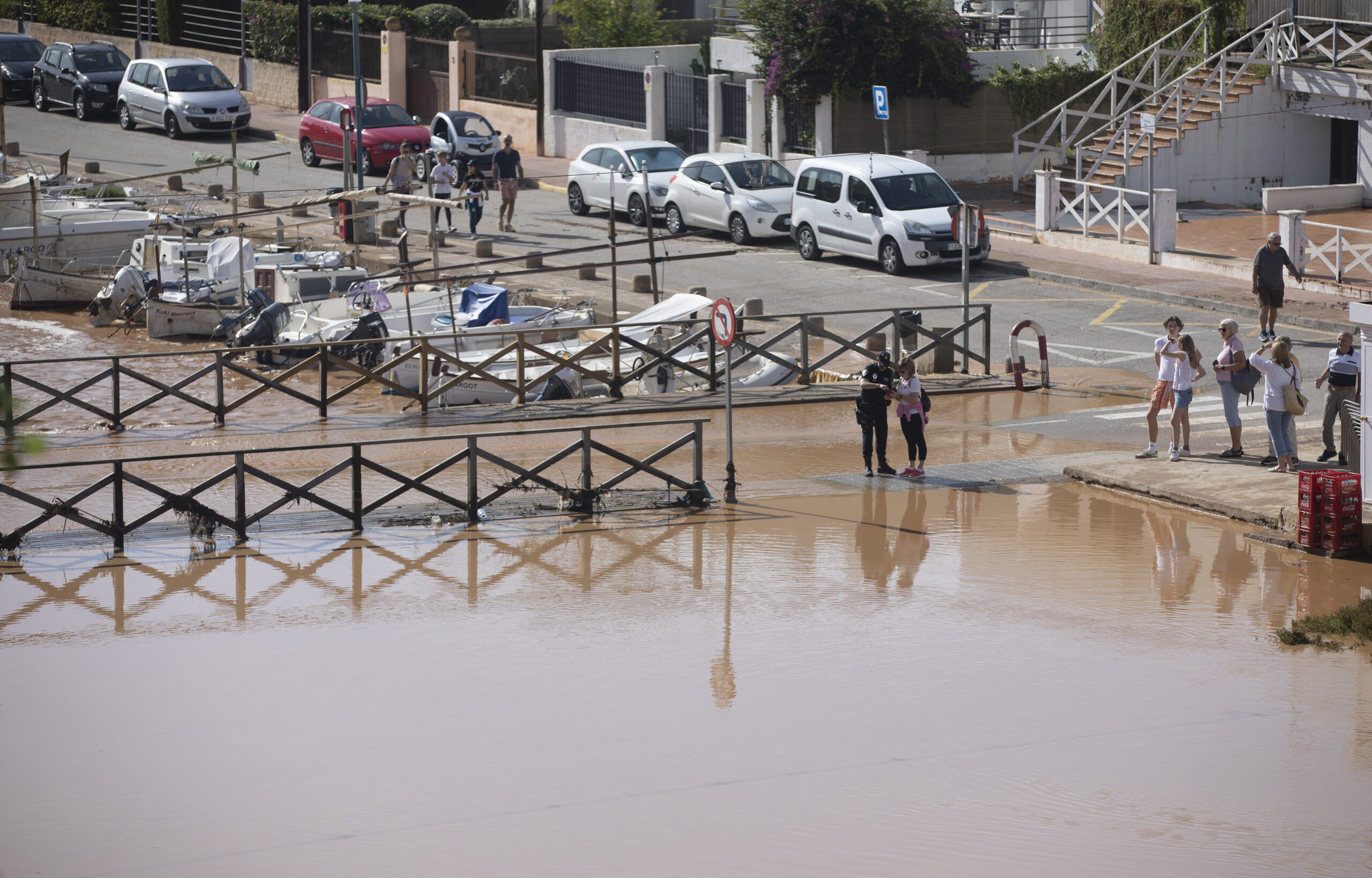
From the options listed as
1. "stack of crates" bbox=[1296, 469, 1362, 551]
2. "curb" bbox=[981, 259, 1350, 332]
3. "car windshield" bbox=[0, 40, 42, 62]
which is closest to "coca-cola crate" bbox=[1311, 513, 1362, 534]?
"stack of crates" bbox=[1296, 469, 1362, 551]

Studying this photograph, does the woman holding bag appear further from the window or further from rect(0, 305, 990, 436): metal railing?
the window

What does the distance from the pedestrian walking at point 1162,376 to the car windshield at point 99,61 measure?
33.6 metres

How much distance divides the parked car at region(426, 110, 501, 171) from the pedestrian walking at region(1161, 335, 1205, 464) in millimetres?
21264

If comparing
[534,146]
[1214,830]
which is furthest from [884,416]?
[534,146]

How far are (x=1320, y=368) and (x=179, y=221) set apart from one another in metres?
17.3

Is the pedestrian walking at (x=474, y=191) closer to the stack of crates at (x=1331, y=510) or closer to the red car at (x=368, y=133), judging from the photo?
the red car at (x=368, y=133)

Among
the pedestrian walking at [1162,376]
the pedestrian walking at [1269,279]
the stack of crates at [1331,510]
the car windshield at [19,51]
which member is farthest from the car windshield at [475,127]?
the stack of crates at [1331,510]

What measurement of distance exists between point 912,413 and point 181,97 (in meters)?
27.9

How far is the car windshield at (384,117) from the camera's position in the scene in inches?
1362

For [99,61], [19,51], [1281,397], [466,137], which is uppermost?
[19,51]

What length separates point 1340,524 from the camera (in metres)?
12.7

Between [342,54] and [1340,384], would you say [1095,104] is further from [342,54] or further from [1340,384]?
[342,54]

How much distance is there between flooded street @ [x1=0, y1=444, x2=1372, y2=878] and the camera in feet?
26.0

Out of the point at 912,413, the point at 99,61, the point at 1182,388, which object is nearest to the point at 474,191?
the point at 912,413
